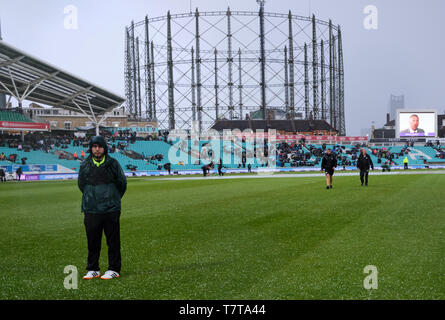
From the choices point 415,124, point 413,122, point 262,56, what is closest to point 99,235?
point 262,56

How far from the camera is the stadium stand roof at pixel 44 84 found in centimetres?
3084

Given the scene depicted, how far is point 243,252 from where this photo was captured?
6652 mm

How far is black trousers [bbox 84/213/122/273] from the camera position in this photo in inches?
212

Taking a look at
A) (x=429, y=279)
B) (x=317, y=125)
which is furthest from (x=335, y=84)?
(x=429, y=279)

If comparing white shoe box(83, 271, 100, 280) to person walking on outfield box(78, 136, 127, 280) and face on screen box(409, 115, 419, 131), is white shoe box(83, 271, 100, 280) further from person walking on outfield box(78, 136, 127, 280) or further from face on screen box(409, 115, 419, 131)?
face on screen box(409, 115, 419, 131)

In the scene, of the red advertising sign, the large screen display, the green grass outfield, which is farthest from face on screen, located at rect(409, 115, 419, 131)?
the green grass outfield

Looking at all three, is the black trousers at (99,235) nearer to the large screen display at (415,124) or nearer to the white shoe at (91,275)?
the white shoe at (91,275)

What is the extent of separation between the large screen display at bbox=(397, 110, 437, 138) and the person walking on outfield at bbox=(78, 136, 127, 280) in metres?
57.1

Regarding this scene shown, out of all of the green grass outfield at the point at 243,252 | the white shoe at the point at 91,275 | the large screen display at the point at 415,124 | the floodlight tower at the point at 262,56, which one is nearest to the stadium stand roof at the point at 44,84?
the floodlight tower at the point at 262,56

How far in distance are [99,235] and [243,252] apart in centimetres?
225

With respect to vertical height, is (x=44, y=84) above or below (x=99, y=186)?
above

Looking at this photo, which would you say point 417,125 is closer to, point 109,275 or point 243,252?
point 243,252
